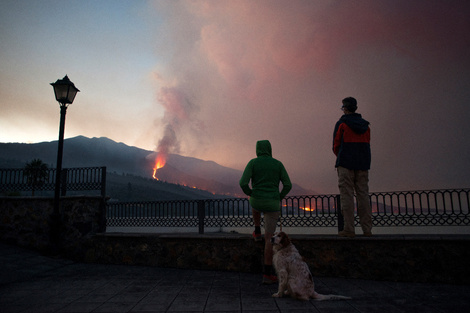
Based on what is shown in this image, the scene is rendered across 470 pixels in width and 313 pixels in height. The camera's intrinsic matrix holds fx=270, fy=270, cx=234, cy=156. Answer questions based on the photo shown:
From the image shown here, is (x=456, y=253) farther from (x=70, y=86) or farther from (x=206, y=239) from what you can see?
(x=70, y=86)

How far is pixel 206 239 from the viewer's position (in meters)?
6.62

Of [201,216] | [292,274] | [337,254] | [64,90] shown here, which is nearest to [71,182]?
[64,90]

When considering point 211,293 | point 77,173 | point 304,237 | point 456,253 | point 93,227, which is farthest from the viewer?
point 77,173

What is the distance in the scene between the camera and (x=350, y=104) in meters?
5.37

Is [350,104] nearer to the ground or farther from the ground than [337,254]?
farther from the ground

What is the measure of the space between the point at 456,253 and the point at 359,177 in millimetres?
2091

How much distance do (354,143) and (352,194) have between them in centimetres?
100

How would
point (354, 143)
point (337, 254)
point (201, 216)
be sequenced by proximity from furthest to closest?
point (201, 216)
point (337, 254)
point (354, 143)

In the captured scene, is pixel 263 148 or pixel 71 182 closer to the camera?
pixel 263 148

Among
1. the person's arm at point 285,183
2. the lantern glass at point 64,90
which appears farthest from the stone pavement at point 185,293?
the lantern glass at point 64,90

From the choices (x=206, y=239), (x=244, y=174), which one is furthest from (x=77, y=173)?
(x=244, y=174)

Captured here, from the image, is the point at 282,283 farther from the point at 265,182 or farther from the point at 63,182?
the point at 63,182

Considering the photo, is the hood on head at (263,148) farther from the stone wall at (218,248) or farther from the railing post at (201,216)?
the railing post at (201,216)

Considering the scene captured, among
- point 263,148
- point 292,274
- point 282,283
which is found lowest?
point 282,283
